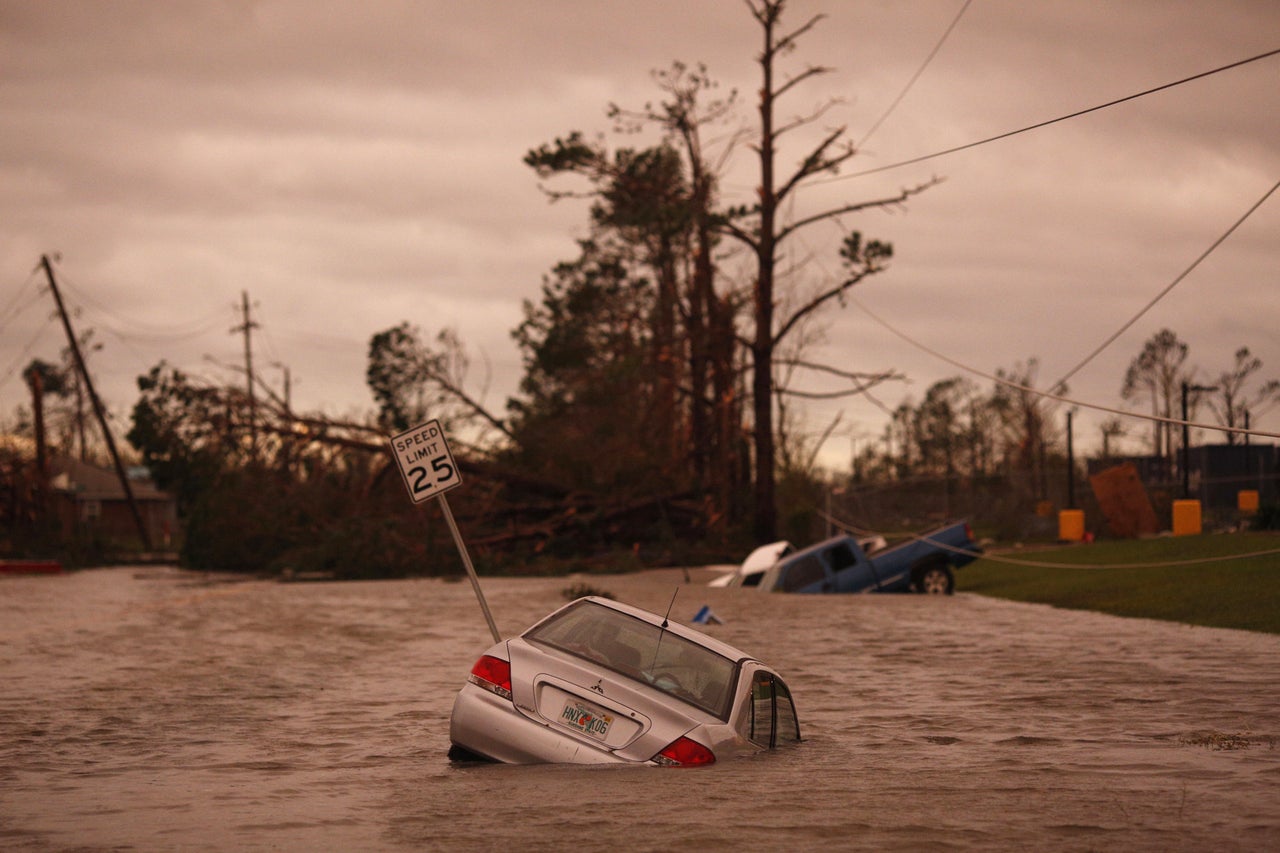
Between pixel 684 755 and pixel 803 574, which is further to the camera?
pixel 803 574

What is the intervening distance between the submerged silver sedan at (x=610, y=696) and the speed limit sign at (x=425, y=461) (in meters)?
5.56

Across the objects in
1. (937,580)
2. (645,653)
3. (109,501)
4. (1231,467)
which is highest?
(1231,467)

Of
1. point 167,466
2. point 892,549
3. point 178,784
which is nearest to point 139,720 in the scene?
point 178,784

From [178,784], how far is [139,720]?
366 cm

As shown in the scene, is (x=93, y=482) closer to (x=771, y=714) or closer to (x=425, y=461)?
(x=425, y=461)

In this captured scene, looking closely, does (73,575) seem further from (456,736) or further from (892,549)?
(456,736)

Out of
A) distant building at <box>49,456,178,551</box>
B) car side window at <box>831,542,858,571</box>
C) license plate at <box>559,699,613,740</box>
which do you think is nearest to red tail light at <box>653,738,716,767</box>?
license plate at <box>559,699,613,740</box>

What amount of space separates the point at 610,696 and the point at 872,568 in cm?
2212

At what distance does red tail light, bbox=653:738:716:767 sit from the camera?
873cm

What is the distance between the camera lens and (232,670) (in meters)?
17.0

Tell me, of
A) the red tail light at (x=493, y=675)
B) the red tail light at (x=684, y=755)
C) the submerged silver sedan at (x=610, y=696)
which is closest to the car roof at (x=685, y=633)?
the submerged silver sedan at (x=610, y=696)

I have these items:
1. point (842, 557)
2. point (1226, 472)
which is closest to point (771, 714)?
point (842, 557)

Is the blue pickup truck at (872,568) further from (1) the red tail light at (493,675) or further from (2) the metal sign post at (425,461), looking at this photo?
(1) the red tail light at (493,675)

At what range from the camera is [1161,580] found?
26344 mm
